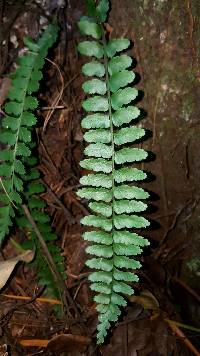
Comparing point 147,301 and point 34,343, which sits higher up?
point 147,301

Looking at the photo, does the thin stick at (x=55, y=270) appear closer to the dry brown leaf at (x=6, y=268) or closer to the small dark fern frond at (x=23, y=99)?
the dry brown leaf at (x=6, y=268)

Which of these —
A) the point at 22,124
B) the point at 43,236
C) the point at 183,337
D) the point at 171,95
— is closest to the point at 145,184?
the point at 171,95

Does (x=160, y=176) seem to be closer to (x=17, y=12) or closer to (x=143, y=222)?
(x=143, y=222)

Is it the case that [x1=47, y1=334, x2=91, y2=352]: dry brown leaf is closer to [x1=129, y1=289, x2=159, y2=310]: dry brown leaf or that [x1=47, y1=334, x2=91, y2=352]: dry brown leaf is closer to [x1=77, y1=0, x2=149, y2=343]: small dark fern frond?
[x1=129, y1=289, x2=159, y2=310]: dry brown leaf

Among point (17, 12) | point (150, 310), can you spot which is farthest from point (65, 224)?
point (17, 12)

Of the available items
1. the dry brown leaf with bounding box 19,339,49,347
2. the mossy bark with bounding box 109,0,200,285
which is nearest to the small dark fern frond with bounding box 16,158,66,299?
the dry brown leaf with bounding box 19,339,49,347

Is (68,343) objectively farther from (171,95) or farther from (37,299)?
(171,95)

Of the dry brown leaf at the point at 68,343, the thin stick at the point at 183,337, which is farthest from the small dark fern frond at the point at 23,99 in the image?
the thin stick at the point at 183,337

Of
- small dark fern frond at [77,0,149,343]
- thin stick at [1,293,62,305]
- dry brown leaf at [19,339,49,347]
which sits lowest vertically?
dry brown leaf at [19,339,49,347]
